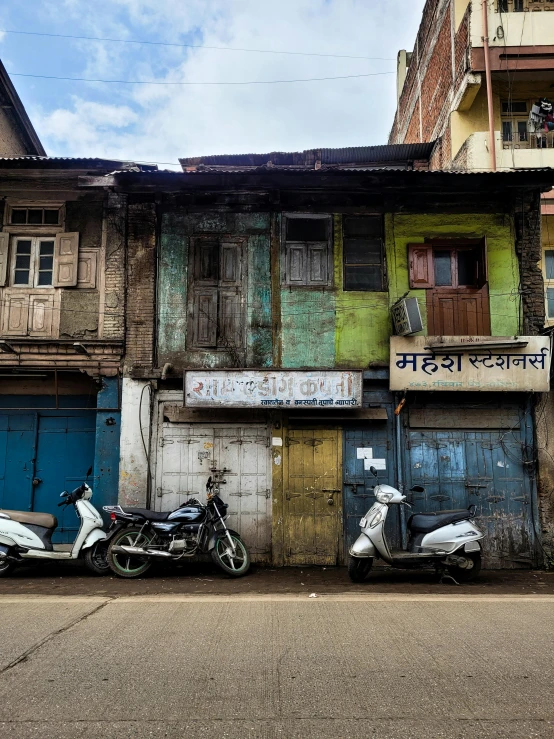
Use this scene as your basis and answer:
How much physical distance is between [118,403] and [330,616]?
20.4ft

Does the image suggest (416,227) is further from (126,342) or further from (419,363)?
(126,342)

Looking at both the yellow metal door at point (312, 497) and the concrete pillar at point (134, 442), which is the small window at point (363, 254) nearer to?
the yellow metal door at point (312, 497)

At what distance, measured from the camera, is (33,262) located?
11.7 metres

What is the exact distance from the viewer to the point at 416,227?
11.8m

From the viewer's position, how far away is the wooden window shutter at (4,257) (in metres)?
11.5

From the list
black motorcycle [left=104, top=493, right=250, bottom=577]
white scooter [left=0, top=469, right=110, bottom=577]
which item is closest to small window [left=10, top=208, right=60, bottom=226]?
white scooter [left=0, top=469, right=110, bottom=577]

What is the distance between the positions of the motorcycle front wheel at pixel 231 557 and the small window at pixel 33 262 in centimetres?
593

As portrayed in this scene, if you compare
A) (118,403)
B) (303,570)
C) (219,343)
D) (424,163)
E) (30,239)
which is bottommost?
(303,570)

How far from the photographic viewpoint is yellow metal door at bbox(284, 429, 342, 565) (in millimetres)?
10758

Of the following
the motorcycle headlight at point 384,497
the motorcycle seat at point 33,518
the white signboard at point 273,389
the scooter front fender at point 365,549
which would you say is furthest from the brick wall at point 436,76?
the motorcycle seat at point 33,518

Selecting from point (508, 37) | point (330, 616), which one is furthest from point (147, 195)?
point (508, 37)

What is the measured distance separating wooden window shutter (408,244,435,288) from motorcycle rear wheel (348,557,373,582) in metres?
5.23

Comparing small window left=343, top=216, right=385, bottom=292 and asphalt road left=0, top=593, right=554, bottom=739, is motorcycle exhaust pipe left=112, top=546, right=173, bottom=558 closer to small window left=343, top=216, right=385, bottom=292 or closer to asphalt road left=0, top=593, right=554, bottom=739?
asphalt road left=0, top=593, right=554, bottom=739

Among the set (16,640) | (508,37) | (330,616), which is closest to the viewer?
(16,640)
